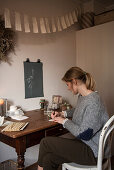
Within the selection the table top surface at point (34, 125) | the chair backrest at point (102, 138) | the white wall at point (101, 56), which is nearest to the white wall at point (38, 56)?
the white wall at point (101, 56)

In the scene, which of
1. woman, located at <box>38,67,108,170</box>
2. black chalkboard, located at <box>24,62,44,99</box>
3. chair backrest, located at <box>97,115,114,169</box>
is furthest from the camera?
black chalkboard, located at <box>24,62,44,99</box>

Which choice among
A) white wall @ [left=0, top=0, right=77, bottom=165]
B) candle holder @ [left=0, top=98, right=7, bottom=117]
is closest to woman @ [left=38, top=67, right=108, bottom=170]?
candle holder @ [left=0, top=98, right=7, bottom=117]

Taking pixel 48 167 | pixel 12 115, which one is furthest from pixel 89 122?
pixel 12 115

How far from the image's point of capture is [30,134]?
145 centimetres

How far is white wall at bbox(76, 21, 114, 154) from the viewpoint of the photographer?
7.69 feet

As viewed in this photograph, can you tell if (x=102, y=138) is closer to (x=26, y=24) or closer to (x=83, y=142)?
(x=83, y=142)

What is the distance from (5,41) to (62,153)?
125 centimetres

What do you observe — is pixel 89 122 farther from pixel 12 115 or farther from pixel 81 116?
pixel 12 115

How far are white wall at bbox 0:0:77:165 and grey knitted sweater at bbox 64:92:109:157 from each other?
0.92 metres

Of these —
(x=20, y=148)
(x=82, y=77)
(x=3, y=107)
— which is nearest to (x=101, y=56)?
(x=82, y=77)

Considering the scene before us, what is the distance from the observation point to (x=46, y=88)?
94.4 inches

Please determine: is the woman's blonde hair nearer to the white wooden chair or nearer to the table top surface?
the white wooden chair

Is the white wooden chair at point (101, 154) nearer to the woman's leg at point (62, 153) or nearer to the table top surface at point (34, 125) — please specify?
the woman's leg at point (62, 153)

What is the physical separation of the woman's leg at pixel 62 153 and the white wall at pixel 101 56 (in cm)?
122
